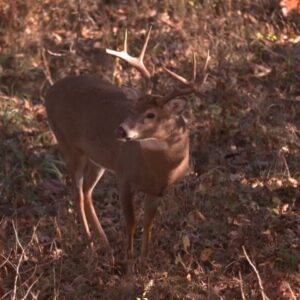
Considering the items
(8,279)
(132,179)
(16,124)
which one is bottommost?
(16,124)

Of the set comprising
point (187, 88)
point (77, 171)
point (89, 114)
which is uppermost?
point (187, 88)

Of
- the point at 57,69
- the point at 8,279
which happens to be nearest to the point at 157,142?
the point at 8,279

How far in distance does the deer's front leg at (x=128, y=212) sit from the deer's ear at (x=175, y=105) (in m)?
0.73

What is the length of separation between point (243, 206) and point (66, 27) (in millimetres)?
4156

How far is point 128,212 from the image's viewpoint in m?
7.06

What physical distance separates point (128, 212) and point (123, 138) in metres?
0.82

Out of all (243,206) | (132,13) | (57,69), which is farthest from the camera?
(132,13)

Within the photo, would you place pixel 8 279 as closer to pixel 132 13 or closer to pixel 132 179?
pixel 132 179

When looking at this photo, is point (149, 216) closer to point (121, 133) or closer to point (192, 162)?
point (121, 133)

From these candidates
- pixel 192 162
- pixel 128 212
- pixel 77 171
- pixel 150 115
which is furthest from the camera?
pixel 192 162

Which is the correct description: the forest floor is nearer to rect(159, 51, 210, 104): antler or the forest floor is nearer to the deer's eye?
the deer's eye

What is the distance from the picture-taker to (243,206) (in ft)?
25.0

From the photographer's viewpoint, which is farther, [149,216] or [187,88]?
[149,216]

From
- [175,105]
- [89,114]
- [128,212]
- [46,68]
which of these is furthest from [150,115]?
[46,68]
